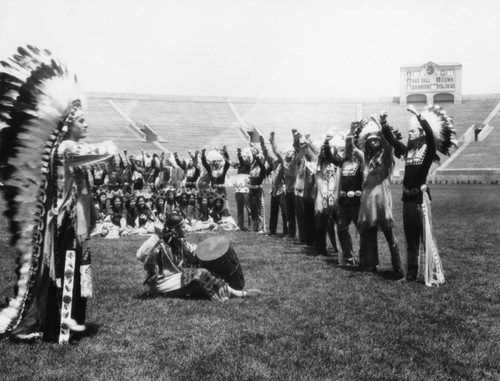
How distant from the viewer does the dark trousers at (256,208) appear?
535 inches

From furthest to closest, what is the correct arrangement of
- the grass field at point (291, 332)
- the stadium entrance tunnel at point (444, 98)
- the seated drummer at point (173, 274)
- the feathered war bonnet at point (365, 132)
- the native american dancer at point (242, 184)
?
the stadium entrance tunnel at point (444, 98) → the native american dancer at point (242, 184) → the feathered war bonnet at point (365, 132) → the seated drummer at point (173, 274) → the grass field at point (291, 332)

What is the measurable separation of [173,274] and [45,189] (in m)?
2.18

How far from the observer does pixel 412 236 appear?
7.32m

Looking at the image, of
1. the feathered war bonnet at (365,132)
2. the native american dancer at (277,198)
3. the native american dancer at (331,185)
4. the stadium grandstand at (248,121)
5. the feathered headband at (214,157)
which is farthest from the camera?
the stadium grandstand at (248,121)

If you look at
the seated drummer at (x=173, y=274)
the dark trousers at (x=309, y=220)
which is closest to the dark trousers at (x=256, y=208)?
the dark trousers at (x=309, y=220)

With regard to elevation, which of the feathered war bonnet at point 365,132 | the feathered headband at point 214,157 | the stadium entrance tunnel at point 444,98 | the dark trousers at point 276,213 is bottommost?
the dark trousers at point 276,213

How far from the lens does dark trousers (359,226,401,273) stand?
24.9 ft

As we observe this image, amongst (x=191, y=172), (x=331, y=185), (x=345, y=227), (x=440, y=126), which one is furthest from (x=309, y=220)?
(x=191, y=172)

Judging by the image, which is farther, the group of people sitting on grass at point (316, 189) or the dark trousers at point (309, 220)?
the dark trousers at point (309, 220)

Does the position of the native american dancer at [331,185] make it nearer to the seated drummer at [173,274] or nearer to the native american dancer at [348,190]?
the native american dancer at [348,190]

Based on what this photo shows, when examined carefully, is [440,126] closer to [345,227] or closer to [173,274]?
[345,227]

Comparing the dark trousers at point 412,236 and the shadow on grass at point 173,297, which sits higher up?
the dark trousers at point 412,236

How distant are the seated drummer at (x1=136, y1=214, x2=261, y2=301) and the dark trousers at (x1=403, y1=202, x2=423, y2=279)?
2.11m

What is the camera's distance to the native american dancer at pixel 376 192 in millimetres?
7582
